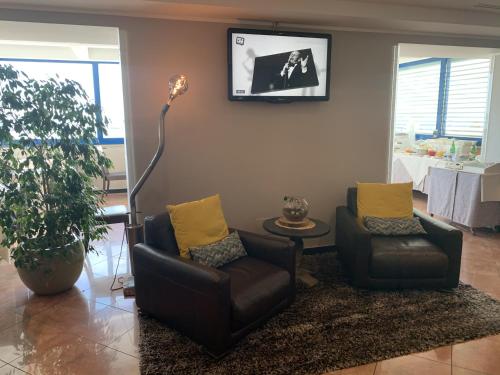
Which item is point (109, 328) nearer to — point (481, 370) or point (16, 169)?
point (16, 169)

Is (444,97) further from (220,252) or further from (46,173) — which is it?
(46,173)

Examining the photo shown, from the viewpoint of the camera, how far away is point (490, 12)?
363cm

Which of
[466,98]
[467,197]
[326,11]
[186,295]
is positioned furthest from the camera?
[466,98]

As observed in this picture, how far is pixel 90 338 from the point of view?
2.45m

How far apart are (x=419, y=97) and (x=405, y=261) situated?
5212 millimetres

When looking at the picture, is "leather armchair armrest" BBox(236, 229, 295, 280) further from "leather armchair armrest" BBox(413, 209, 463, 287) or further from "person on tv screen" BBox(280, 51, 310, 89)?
"person on tv screen" BBox(280, 51, 310, 89)

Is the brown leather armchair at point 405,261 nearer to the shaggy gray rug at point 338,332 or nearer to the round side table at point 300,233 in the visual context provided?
the shaggy gray rug at point 338,332

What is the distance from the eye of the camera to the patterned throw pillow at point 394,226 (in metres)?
3.24

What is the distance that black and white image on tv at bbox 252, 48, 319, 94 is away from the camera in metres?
3.42

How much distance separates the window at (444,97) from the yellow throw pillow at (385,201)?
10.4 feet

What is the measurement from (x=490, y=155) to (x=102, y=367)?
5220mm

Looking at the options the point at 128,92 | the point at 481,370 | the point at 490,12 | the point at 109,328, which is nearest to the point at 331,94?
the point at 490,12

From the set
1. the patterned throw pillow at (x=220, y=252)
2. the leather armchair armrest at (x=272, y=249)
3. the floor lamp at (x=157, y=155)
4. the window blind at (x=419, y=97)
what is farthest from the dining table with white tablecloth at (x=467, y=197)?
the floor lamp at (x=157, y=155)

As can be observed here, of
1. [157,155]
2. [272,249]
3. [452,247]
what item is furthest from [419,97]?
[157,155]
